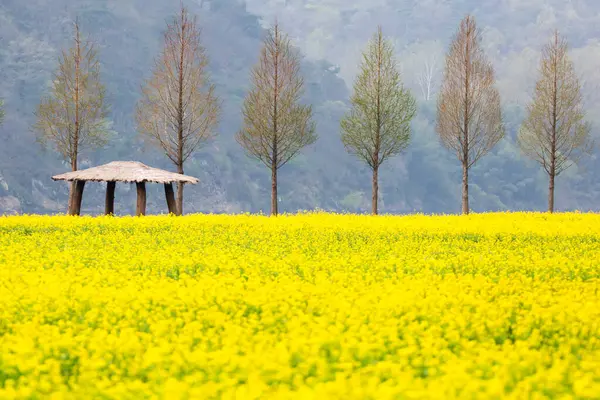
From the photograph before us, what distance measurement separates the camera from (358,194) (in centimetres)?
9812

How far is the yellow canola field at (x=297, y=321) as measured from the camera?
5.39 meters

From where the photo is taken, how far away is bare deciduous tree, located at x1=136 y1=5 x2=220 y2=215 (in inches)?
1199

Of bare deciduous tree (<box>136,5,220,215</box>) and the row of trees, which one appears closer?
bare deciduous tree (<box>136,5,220,215</box>)

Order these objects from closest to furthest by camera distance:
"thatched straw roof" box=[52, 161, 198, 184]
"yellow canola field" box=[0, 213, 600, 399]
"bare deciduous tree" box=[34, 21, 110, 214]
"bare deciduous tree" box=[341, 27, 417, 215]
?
"yellow canola field" box=[0, 213, 600, 399]
"thatched straw roof" box=[52, 161, 198, 184]
"bare deciduous tree" box=[341, 27, 417, 215]
"bare deciduous tree" box=[34, 21, 110, 214]

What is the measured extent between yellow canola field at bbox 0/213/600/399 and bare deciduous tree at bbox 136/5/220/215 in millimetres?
14851

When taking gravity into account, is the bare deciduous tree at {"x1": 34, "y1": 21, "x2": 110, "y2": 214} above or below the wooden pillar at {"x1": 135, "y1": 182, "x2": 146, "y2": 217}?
above

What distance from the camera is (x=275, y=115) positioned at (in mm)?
30797

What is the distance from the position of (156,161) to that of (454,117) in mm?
58720

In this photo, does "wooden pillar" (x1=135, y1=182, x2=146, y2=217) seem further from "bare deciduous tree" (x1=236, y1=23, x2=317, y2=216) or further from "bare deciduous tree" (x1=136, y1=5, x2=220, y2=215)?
"bare deciduous tree" (x1=236, y1=23, x2=317, y2=216)

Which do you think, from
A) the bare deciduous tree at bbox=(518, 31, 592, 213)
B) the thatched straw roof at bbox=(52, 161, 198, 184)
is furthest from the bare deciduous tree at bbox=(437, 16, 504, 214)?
the thatched straw roof at bbox=(52, 161, 198, 184)

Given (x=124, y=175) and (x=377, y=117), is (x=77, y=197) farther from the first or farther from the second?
(x=377, y=117)

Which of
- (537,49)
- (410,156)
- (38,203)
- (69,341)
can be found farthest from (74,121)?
(537,49)

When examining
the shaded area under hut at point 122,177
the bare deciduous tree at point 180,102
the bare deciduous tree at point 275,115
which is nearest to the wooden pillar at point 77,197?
the shaded area under hut at point 122,177

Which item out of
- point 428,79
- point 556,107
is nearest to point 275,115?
point 556,107
